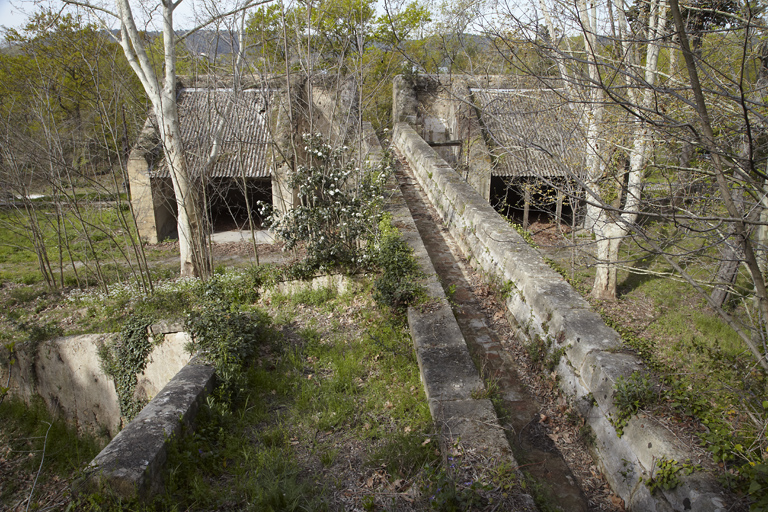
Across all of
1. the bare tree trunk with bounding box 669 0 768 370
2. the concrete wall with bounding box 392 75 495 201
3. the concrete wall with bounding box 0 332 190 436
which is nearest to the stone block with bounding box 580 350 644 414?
the bare tree trunk with bounding box 669 0 768 370

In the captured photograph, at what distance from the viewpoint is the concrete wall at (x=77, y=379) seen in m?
6.74

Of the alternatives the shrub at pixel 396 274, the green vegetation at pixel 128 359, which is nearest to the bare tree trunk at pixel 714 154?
the shrub at pixel 396 274

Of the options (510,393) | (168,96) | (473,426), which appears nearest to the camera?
(473,426)

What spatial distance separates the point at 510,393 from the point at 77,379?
663 centimetres

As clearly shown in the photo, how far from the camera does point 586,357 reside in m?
4.01

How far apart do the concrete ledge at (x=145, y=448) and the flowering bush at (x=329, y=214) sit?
300 centimetres

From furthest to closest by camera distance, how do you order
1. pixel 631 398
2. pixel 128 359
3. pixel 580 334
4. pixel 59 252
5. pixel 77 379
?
1. pixel 59 252
2. pixel 77 379
3. pixel 128 359
4. pixel 580 334
5. pixel 631 398

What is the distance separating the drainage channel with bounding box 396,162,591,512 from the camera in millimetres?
3463

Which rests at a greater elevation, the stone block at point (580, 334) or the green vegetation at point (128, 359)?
the stone block at point (580, 334)

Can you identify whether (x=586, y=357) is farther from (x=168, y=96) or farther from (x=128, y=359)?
(x=168, y=96)

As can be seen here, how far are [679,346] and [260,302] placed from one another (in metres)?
6.39

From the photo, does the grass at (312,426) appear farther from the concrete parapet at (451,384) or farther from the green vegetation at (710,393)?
the green vegetation at (710,393)

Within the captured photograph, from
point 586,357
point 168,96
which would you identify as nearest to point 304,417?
point 586,357

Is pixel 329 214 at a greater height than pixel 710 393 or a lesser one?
greater
